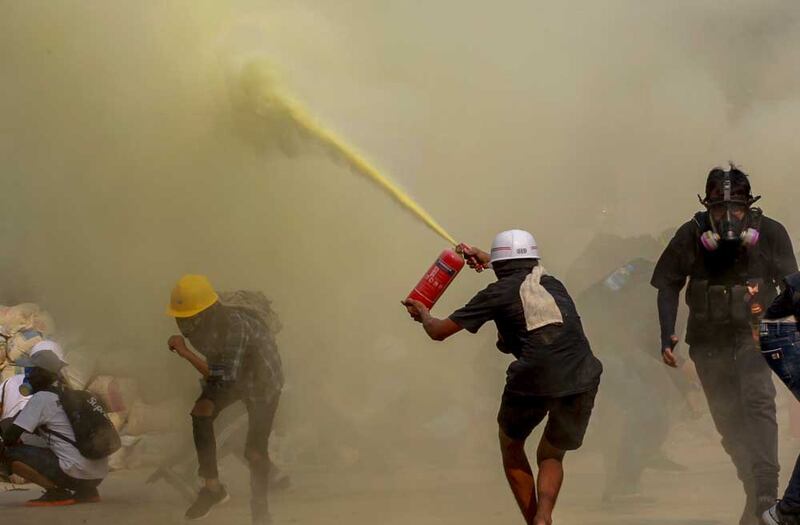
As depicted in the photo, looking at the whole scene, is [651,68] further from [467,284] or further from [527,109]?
[467,284]

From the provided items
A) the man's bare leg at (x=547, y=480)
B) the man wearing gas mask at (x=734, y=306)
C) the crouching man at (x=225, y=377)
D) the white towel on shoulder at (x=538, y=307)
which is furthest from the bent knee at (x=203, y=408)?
the man wearing gas mask at (x=734, y=306)

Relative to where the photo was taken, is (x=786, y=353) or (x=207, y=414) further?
(x=207, y=414)

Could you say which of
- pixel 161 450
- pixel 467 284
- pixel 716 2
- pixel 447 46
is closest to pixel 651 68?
pixel 716 2

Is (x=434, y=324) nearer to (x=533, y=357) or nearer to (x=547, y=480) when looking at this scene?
(x=533, y=357)

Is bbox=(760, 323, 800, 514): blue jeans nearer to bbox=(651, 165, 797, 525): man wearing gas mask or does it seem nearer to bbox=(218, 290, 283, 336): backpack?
bbox=(651, 165, 797, 525): man wearing gas mask

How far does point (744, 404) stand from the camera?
5039 millimetres

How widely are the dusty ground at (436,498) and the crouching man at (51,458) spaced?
12 centimetres

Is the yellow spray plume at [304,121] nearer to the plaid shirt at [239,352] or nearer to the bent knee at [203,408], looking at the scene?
the plaid shirt at [239,352]

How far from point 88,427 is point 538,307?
8.79 ft

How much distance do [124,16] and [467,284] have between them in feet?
8.10

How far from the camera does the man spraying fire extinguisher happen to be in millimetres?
4309

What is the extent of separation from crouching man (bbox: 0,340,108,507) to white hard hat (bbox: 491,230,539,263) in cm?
260

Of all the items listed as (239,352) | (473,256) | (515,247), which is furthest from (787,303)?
(239,352)

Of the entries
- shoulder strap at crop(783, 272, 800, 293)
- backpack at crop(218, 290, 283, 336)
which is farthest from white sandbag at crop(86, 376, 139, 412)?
shoulder strap at crop(783, 272, 800, 293)
